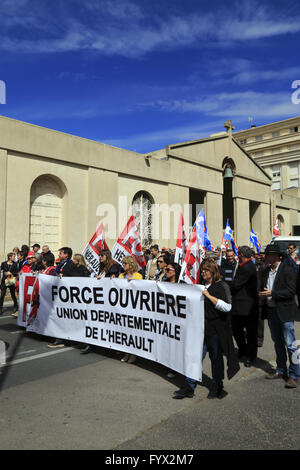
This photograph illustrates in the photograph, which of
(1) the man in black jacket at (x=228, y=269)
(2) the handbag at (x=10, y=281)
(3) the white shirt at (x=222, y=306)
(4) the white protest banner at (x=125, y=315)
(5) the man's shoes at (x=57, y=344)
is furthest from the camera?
(2) the handbag at (x=10, y=281)

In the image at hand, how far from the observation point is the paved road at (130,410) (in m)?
3.56

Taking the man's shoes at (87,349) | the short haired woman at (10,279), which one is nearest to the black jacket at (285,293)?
the man's shoes at (87,349)

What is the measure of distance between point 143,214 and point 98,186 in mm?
3430

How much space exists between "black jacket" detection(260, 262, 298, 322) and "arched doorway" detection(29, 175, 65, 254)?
12036 millimetres

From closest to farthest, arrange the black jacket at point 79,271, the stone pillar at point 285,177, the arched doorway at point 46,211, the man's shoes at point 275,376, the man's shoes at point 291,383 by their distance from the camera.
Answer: the man's shoes at point 291,383 → the man's shoes at point 275,376 → the black jacket at point 79,271 → the arched doorway at point 46,211 → the stone pillar at point 285,177

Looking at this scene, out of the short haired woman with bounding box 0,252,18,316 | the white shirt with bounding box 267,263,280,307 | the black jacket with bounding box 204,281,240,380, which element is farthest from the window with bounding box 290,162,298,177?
the black jacket with bounding box 204,281,240,380

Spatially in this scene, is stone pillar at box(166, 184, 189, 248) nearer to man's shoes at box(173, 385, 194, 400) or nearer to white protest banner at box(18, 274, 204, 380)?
white protest banner at box(18, 274, 204, 380)

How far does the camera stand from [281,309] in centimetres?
521

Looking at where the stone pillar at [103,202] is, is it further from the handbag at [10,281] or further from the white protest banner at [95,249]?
the white protest banner at [95,249]

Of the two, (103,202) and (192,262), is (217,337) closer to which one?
(192,262)

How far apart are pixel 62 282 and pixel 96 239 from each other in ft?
7.50

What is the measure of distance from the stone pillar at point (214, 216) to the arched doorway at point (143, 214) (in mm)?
4782

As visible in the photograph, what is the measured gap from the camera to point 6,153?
47.8 feet
